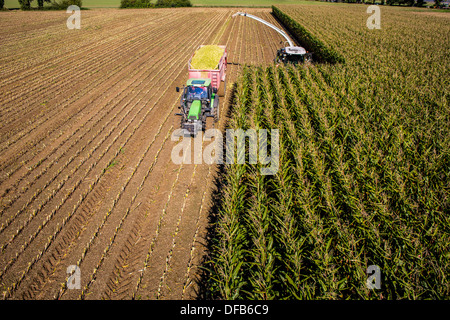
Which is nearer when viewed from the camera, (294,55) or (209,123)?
(209,123)

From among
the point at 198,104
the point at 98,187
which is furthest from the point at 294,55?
the point at 98,187

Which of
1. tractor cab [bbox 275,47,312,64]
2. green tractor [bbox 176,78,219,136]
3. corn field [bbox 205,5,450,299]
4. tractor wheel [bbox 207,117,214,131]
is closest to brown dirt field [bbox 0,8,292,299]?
tractor wheel [bbox 207,117,214,131]

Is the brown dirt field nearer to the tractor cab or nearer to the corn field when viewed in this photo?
the corn field

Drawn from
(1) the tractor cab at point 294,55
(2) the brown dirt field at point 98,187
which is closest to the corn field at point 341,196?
(2) the brown dirt field at point 98,187

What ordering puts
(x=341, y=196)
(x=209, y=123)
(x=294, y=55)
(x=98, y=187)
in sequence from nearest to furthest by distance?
(x=341, y=196), (x=98, y=187), (x=209, y=123), (x=294, y=55)

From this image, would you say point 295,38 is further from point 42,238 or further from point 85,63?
point 42,238

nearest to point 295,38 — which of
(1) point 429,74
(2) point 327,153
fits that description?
(1) point 429,74

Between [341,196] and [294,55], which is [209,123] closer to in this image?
[341,196]
